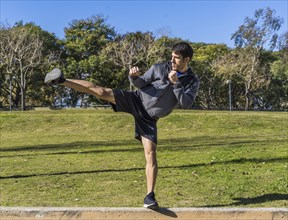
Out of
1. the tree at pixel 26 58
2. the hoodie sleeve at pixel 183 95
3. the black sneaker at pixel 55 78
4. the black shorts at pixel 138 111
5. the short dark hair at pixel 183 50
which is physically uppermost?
the tree at pixel 26 58

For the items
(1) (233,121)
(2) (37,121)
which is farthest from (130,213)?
(2) (37,121)

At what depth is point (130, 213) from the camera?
4.31 meters

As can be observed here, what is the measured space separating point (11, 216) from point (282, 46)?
161 ft

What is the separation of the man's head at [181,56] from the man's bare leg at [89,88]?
32.7 inches

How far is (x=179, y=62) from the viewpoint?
185 inches

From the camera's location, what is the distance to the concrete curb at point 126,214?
4.25m

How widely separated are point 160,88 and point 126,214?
1.47 m

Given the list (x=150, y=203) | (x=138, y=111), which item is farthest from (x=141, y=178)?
(x=150, y=203)

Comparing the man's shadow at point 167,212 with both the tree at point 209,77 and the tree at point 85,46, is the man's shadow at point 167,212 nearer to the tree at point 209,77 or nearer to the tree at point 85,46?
the tree at point 85,46

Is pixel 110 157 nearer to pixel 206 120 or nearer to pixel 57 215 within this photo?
pixel 57 215

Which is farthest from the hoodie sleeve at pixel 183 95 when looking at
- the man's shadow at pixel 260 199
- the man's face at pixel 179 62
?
the man's shadow at pixel 260 199

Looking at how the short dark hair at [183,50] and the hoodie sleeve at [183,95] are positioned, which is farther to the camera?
the short dark hair at [183,50]

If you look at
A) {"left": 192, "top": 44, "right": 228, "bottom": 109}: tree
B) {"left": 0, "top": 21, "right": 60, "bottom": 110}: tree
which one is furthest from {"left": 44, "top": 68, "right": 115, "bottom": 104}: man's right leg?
{"left": 192, "top": 44, "right": 228, "bottom": 109}: tree

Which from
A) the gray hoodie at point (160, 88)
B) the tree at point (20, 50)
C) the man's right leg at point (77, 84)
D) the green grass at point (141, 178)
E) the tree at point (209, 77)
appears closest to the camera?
the man's right leg at point (77, 84)
